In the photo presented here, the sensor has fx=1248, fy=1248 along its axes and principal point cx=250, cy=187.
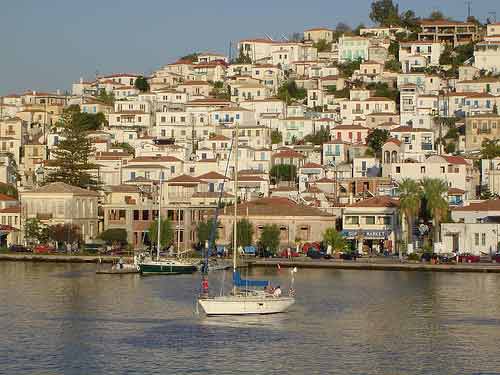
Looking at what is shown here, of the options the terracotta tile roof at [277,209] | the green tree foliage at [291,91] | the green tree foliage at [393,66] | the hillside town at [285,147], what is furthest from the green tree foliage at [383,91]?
the terracotta tile roof at [277,209]

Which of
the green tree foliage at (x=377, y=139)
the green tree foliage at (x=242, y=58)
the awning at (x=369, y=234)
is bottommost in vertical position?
the awning at (x=369, y=234)

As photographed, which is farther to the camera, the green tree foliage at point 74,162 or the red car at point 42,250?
the green tree foliage at point 74,162

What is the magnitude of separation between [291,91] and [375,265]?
2301 inches

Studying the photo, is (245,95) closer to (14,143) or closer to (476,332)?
(14,143)

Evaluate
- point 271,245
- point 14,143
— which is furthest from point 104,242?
point 14,143

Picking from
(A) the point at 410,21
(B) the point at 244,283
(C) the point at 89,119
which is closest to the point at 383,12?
(A) the point at 410,21

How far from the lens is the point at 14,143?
114938mm

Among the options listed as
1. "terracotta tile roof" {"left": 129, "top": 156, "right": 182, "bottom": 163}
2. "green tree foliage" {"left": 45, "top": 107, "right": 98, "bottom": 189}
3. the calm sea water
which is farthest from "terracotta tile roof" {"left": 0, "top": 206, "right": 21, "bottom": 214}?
the calm sea water

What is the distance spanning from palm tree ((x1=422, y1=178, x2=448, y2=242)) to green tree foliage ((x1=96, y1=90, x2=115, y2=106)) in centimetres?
5837

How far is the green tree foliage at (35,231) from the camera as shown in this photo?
281 ft

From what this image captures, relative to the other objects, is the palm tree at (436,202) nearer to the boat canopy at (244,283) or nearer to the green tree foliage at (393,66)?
the boat canopy at (244,283)

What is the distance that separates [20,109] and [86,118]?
608 inches

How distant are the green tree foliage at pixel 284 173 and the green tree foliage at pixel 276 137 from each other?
11.1 m

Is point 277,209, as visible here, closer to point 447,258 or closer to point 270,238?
point 270,238
